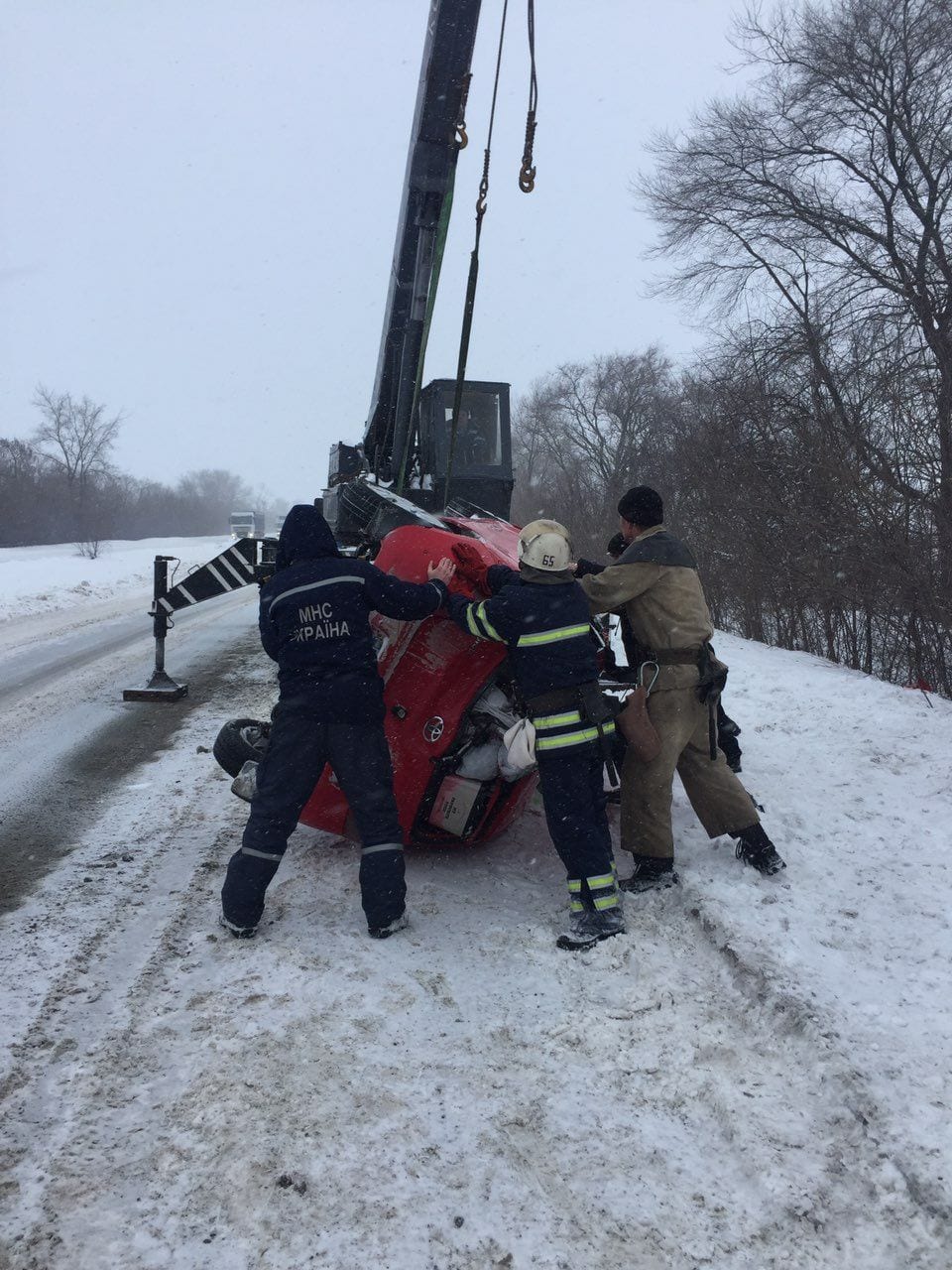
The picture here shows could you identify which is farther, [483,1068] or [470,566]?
[470,566]

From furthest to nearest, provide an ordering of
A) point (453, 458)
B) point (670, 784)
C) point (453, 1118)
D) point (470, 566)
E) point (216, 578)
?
point (453, 458)
point (216, 578)
point (470, 566)
point (670, 784)
point (453, 1118)

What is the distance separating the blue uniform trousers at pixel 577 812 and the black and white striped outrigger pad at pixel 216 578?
492 cm

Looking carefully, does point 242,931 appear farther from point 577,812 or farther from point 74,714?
point 74,714

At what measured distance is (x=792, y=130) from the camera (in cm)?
1425

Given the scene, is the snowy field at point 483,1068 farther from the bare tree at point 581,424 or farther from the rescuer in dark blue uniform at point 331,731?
the bare tree at point 581,424

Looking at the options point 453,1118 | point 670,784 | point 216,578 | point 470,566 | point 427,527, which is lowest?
point 453,1118

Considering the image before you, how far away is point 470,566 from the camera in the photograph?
392 cm

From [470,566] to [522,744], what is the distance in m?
0.88

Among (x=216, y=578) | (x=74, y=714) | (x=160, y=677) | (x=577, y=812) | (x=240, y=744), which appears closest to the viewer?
(x=577, y=812)

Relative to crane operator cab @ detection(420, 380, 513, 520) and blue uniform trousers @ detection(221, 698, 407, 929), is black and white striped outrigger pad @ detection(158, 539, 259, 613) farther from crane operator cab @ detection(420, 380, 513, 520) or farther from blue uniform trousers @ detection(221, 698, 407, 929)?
blue uniform trousers @ detection(221, 698, 407, 929)

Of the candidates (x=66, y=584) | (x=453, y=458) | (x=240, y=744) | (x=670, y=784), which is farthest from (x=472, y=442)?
(x=66, y=584)

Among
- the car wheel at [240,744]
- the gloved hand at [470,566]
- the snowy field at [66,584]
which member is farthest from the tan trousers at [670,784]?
the snowy field at [66,584]

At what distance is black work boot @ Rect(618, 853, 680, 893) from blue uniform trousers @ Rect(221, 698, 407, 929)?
1043mm

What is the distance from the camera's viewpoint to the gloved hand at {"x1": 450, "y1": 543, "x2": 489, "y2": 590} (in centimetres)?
390
